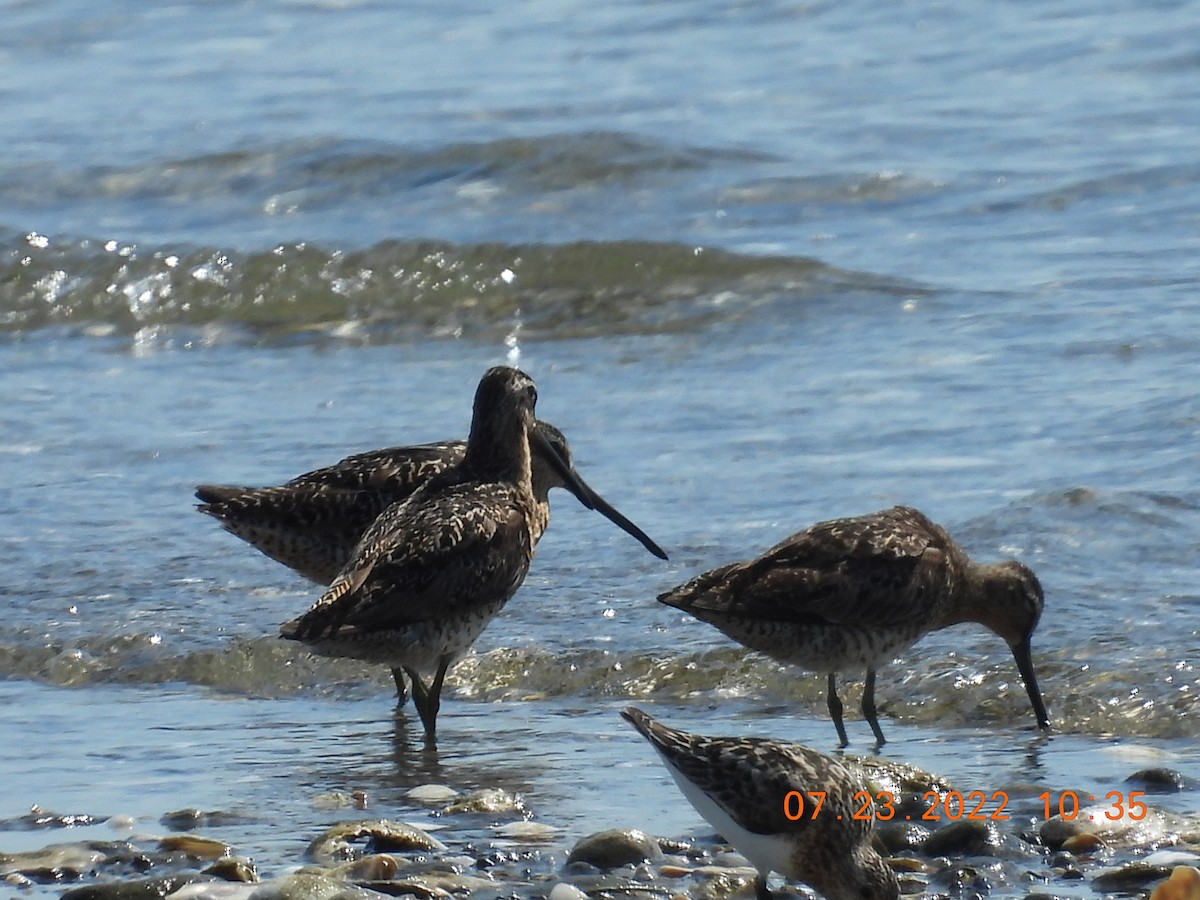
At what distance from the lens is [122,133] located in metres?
17.3

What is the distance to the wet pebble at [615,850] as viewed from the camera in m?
4.82

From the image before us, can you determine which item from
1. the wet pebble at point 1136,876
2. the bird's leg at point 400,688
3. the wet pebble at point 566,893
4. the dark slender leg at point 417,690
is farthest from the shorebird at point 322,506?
the wet pebble at point 1136,876

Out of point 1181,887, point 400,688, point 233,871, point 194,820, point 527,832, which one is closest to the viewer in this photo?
point 1181,887

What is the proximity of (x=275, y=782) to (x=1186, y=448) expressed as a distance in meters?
4.39

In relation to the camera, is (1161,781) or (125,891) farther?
(1161,781)

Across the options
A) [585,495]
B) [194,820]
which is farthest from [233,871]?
[585,495]

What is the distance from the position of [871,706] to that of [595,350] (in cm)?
579

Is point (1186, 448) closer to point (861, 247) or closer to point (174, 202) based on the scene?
point (861, 247)

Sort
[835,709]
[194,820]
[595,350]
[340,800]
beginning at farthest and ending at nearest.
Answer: [595,350]
[835,709]
[340,800]
[194,820]

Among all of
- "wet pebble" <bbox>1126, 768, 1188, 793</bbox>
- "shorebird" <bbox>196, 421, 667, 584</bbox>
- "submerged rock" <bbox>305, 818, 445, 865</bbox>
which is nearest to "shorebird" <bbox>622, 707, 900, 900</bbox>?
"submerged rock" <bbox>305, 818, 445, 865</bbox>

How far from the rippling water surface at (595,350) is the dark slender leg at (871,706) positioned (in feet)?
0.16

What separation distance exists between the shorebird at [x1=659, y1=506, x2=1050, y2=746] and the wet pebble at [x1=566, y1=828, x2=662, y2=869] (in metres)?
1.24

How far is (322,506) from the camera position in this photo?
6949mm

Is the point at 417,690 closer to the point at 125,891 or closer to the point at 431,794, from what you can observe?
the point at 431,794
